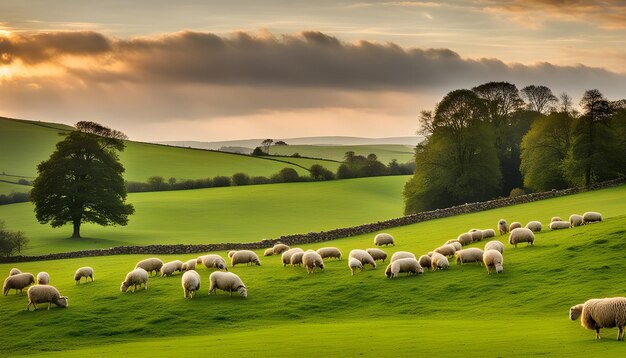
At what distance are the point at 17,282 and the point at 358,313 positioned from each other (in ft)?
51.4

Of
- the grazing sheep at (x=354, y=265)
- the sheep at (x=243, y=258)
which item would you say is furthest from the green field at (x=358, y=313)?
the sheep at (x=243, y=258)

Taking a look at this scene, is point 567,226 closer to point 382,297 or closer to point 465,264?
point 465,264

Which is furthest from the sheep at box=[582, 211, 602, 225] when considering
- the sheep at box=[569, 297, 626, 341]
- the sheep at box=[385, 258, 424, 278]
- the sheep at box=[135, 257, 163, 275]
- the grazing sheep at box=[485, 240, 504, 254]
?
the sheep at box=[135, 257, 163, 275]

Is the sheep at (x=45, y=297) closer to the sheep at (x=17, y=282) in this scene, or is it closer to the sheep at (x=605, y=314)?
the sheep at (x=17, y=282)

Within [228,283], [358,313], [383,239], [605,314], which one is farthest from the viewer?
[383,239]

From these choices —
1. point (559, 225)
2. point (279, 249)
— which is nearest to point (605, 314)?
point (559, 225)

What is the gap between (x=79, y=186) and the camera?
6706 centimetres

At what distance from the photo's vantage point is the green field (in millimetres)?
19250

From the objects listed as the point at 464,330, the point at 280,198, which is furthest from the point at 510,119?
the point at 464,330

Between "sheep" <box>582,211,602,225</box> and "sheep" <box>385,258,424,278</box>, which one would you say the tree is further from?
"sheep" <box>582,211,602,225</box>

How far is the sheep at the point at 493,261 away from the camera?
2818 centimetres

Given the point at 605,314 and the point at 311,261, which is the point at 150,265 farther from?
the point at 605,314

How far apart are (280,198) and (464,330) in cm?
7688

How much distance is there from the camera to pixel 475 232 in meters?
38.0
